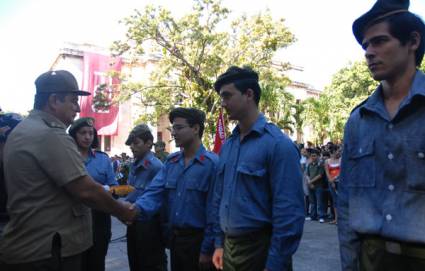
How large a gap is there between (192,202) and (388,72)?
211cm

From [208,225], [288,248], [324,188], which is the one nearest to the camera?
[288,248]

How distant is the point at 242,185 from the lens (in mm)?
2646

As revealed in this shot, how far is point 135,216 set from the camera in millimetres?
3562

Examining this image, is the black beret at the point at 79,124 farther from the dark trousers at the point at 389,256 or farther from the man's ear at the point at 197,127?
the dark trousers at the point at 389,256

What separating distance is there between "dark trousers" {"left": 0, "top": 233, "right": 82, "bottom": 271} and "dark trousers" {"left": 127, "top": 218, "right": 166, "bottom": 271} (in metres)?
1.64

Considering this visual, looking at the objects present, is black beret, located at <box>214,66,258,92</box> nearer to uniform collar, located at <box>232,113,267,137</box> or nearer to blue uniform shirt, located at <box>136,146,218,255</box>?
uniform collar, located at <box>232,113,267,137</box>

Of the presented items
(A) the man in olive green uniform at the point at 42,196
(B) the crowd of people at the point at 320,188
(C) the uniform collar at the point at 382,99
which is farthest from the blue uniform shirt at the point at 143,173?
(B) the crowd of people at the point at 320,188

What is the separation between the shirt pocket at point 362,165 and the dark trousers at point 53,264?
1.91 meters

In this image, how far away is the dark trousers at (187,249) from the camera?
343cm

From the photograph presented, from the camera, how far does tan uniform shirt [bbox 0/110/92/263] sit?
2.57 m

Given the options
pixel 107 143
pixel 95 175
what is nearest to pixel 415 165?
pixel 95 175

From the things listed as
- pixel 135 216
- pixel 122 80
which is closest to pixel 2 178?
pixel 135 216

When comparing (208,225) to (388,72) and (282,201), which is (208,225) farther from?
(388,72)

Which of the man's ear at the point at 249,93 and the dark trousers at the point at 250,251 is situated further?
the man's ear at the point at 249,93
